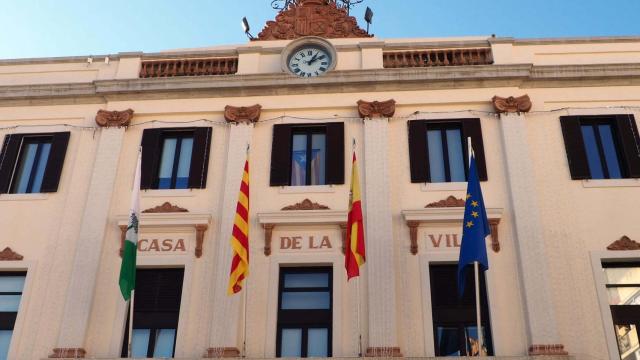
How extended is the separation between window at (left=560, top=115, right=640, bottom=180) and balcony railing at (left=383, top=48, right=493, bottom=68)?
284cm

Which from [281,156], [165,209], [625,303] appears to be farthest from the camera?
[281,156]

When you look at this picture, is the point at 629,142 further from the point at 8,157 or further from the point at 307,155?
the point at 8,157

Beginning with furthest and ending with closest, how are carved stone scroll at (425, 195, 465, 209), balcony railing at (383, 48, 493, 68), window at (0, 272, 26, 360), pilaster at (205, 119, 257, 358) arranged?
balcony railing at (383, 48, 493, 68) → carved stone scroll at (425, 195, 465, 209) → window at (0, 272, 26, 360) → pilaster at (205, 119, 257, 358)

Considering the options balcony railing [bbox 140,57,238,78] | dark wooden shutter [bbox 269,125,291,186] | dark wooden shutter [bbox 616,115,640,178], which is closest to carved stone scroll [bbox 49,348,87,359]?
dark wooden shutter [bbox 269,125,291,186]

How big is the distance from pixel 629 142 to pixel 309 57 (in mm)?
8478

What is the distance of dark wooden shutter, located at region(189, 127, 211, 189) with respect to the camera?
16763mm

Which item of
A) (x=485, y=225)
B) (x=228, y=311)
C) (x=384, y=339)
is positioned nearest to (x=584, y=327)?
(x=485, y=225)

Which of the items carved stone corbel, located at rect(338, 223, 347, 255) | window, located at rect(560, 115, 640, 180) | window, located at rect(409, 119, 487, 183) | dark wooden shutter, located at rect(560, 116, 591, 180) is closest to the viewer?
carved stone corbel, located at rect(338, 223, 347, 255)

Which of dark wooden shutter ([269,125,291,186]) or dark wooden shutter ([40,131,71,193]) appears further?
dark wooden shutter ([40,131,71,193])

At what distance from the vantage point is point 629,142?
16531mm

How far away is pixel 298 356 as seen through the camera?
14453mm

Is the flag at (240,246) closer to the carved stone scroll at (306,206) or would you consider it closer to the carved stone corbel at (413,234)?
the carved stone scroll at (306,206)

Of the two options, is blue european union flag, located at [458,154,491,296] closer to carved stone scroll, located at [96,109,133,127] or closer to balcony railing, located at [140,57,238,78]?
balcony railing, located at [140,57,238,78]

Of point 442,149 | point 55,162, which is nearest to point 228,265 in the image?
point 55,162
